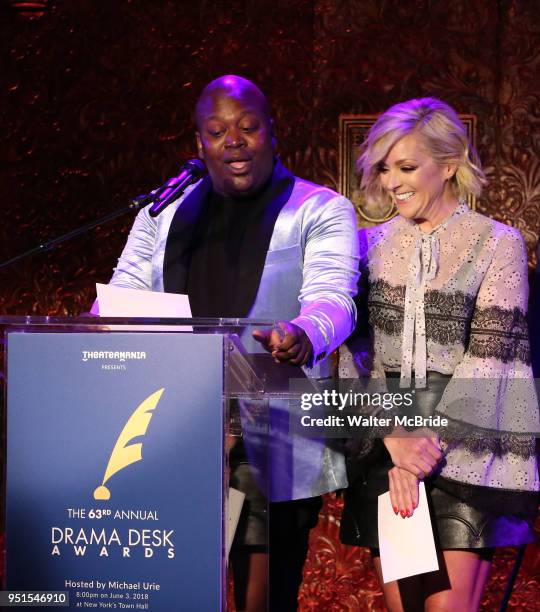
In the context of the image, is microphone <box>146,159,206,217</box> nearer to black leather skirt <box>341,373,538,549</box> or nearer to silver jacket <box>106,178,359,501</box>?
silver jacket <box>106,178,359,501</box>

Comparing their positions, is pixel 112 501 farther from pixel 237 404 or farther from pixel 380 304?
pixel 380 304

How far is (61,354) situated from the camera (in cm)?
155

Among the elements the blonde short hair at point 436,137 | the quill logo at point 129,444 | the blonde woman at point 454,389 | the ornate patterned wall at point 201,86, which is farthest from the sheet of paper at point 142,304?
the ornate patterned wall at point 201,86

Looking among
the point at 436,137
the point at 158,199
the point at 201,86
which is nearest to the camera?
the point at 158,199

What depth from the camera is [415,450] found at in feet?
7.46

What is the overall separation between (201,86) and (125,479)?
227 cm

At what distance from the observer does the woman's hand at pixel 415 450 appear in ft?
7.36

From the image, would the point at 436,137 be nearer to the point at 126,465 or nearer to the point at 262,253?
the point at 262,253

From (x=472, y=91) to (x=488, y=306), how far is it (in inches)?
53.9

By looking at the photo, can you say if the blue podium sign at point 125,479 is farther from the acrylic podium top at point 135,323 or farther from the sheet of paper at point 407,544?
the sheet of paper at point 407,544

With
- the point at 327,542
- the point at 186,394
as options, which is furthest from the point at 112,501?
the point at 327,542

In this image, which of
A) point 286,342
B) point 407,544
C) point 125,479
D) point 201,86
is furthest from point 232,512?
point 201,86

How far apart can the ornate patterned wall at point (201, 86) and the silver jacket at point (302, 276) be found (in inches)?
43.8

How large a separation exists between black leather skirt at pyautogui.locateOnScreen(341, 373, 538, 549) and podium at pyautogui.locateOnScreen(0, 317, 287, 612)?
838 millimetres
